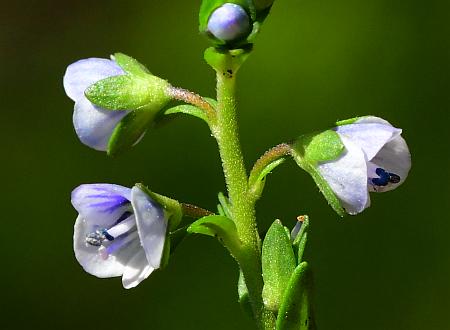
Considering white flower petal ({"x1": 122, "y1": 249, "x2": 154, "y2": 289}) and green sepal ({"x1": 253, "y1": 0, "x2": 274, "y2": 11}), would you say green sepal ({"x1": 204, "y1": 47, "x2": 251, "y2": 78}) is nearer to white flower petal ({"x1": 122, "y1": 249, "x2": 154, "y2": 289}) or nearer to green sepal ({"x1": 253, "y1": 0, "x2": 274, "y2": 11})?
green sepal ({"x1": 253, "y1": 0, "x2": 274, "y2": 11})

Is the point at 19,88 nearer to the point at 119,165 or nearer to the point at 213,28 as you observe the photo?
the point at 119,165

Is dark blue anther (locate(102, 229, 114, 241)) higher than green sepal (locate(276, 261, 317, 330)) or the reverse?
higher

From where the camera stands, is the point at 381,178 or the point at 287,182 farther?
the point at 287,182

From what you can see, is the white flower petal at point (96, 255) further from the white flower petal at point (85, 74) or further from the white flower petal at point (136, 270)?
the white flower petal at point (85, 74)

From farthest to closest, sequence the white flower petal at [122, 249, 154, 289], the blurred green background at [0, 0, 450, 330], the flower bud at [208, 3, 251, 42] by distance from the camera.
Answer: the blurred green background at [0, 0, 450, 330] < the white flower petal at [122, 249, 154, 289] < the flower bud at [208, 3, 251, 42]

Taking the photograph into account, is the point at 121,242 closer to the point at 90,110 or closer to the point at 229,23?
the point at 90,110

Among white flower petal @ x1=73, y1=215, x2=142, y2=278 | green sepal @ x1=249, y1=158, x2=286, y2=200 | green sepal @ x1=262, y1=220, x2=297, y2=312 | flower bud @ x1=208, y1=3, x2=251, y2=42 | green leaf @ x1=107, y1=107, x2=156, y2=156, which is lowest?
green sepal @ x1=262, y1=220, x2=297, y2=312

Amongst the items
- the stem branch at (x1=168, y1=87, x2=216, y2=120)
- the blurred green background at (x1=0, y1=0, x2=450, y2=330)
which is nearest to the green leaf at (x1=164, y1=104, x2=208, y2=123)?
the stem branch at (x1=168, y1=87, x2=216, y2=120)

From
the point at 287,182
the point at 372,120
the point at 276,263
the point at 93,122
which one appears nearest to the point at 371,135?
the point at 372,120
